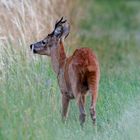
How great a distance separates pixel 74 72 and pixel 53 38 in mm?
1049

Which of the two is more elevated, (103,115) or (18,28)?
(18,28)

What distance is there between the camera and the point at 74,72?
11.8 m

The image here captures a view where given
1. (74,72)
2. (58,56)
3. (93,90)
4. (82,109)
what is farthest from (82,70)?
(58,56)

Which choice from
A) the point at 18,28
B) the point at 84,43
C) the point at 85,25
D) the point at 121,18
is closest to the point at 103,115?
the point at 18,28

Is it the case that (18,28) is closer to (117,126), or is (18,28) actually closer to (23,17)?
(23,17)

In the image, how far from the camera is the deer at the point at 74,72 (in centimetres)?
1172

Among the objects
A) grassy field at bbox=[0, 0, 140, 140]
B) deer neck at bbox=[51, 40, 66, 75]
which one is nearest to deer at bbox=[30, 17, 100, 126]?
deer neck at bbox=[51, 40, 66, 75]

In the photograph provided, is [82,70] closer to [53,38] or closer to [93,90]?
[93,90]

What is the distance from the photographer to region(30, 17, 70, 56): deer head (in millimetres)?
12656

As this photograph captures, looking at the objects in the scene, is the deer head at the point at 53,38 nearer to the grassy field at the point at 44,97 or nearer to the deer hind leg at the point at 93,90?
the grassy field at the point at 44,97

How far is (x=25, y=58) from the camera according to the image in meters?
12.8

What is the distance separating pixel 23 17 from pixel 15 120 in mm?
4499

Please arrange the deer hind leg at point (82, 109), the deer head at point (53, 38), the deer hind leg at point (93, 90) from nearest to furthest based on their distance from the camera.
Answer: the deer hind leg at point (93, 90) < the deer hind leg at point (82, 109) < the deer head at point (53, 38)

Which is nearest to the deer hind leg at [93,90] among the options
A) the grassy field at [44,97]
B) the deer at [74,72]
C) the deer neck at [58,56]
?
the deer at [74,72]
